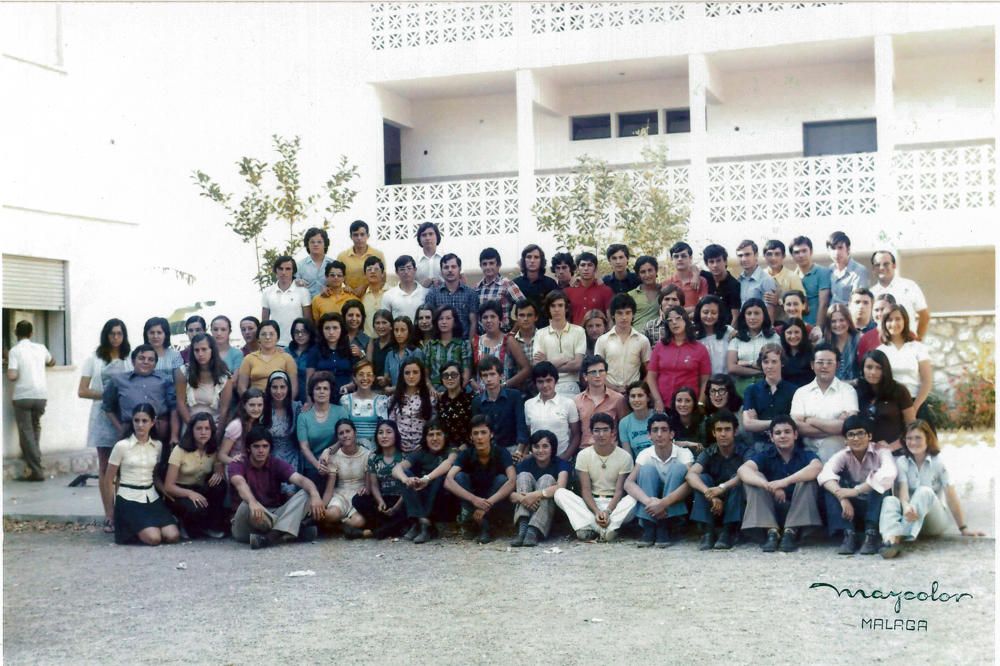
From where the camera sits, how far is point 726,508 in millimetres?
7172

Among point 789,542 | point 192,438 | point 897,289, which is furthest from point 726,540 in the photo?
point 192,438

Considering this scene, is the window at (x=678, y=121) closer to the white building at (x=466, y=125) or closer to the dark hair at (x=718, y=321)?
the white building at (x=466, y=125)

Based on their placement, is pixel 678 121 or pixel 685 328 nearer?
A: pixel 685 328

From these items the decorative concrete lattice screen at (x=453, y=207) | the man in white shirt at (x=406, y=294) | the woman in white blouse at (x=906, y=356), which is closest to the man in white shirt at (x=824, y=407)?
the woman in white blouse at (x=906, y=356)

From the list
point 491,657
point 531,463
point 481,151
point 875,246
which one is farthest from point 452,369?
point 481,151

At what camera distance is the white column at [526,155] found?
41.1ft

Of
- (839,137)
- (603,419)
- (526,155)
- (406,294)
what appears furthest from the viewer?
(839,137)

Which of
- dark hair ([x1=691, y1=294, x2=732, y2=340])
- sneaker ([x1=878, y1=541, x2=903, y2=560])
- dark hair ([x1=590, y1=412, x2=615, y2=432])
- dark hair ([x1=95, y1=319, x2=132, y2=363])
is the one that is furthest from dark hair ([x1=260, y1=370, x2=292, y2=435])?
sneaker ([x1=878, y1=541, x2=903, y2=560])

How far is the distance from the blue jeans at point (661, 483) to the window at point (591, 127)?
7277 mm

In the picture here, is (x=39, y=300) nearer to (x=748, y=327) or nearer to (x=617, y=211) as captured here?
(x=617, y=211)

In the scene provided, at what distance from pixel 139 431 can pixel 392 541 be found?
6.51ft

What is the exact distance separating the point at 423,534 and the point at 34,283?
20.0ft

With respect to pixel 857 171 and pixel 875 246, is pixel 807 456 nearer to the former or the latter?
pixel 875 246

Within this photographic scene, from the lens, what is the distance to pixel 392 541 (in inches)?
306
